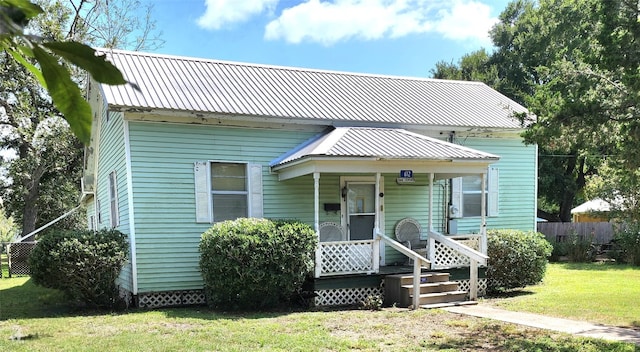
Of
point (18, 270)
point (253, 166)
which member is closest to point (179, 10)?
point (253, 166)

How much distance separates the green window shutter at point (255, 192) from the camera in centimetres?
1135

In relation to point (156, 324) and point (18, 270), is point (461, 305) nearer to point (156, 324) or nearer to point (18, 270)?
point (156, 324)

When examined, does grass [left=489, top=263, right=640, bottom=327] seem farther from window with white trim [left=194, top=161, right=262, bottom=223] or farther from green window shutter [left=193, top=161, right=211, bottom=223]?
green window shutter [left=193, top=161, right=211, bottom=223]

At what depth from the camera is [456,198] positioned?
13359 mm

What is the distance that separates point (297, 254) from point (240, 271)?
1.09m

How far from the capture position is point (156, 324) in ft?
27.4

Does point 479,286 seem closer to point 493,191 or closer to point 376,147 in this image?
point 493,191

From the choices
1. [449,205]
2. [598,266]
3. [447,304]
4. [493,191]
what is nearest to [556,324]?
[447,304]

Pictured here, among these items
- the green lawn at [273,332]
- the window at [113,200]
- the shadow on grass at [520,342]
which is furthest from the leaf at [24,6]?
the window at [113,200]

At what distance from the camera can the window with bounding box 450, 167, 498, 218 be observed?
13375 mm

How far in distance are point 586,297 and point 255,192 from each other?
23.4ft

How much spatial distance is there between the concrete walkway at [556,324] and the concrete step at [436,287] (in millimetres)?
678

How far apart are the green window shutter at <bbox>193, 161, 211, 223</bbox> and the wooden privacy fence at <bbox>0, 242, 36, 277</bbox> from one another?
10425 mm

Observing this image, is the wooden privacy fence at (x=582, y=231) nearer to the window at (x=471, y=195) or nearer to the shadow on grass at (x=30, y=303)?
the window at (x=471, y=195)
